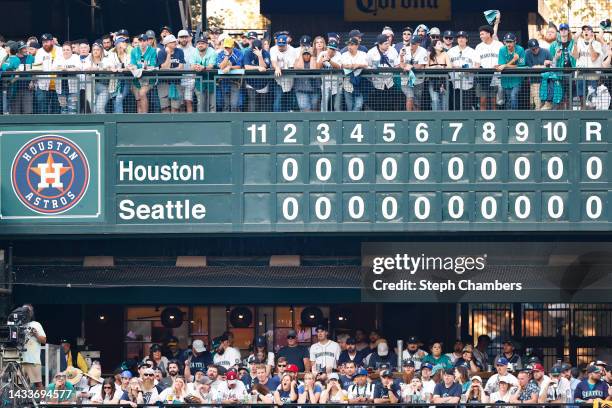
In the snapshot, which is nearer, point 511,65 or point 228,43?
point 511,65

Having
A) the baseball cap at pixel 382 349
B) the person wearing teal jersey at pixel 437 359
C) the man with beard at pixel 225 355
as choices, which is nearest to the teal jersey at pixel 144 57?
the man with beard at pixel 225 355

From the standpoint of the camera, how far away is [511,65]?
26.6 m

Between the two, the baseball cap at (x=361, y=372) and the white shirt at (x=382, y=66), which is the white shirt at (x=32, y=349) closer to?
the baseball cap at (x=361, y=372)

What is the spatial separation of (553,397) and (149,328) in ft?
30.1

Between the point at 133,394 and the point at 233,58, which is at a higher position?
the point at 233,58

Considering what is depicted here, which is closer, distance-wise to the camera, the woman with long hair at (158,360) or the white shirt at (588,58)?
the white shirt at (588,58)

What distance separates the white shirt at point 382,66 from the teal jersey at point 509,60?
1677 mm

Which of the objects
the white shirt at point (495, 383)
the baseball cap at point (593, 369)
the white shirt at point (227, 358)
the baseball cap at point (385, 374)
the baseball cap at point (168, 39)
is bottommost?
the white shirt at point (495, 383)

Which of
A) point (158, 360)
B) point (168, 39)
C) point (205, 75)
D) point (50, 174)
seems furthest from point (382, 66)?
point (158, 360)

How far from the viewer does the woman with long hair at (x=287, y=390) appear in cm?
2520

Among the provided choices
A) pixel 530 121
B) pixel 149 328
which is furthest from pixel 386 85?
pixel 149 328

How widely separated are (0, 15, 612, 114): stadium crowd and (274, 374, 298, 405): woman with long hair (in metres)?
4.39

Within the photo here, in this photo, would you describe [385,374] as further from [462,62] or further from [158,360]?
[462,62]

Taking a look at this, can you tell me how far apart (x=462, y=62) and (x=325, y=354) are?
517 cm
